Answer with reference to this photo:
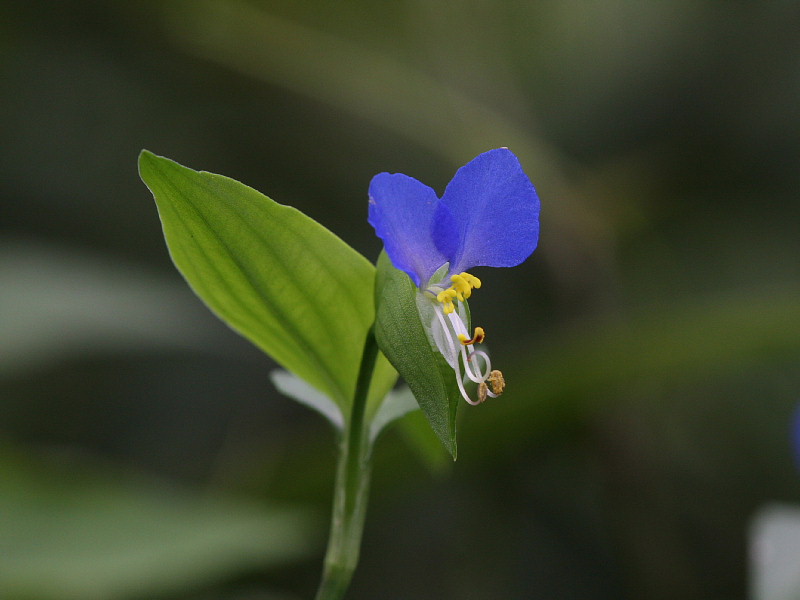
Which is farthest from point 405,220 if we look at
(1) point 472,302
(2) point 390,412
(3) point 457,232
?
(1) point 472,302

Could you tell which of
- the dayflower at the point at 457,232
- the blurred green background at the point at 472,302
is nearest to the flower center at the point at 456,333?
the dayflower at the point at 457,232

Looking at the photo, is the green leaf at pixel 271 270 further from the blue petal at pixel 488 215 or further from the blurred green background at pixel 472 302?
the blurred green background at pixel 472 302

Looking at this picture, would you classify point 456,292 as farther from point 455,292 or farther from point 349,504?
point 349,504

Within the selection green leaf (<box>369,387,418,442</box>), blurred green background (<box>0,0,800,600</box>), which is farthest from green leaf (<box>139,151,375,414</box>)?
blurred green background (<box>0,0,800,600</box>)

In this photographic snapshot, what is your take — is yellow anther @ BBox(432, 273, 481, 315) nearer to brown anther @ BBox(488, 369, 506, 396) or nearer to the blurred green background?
brown anther @ BBox(488, 369, 506, 396)

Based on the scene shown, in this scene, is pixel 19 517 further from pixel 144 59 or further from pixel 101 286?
pixel 144 59
